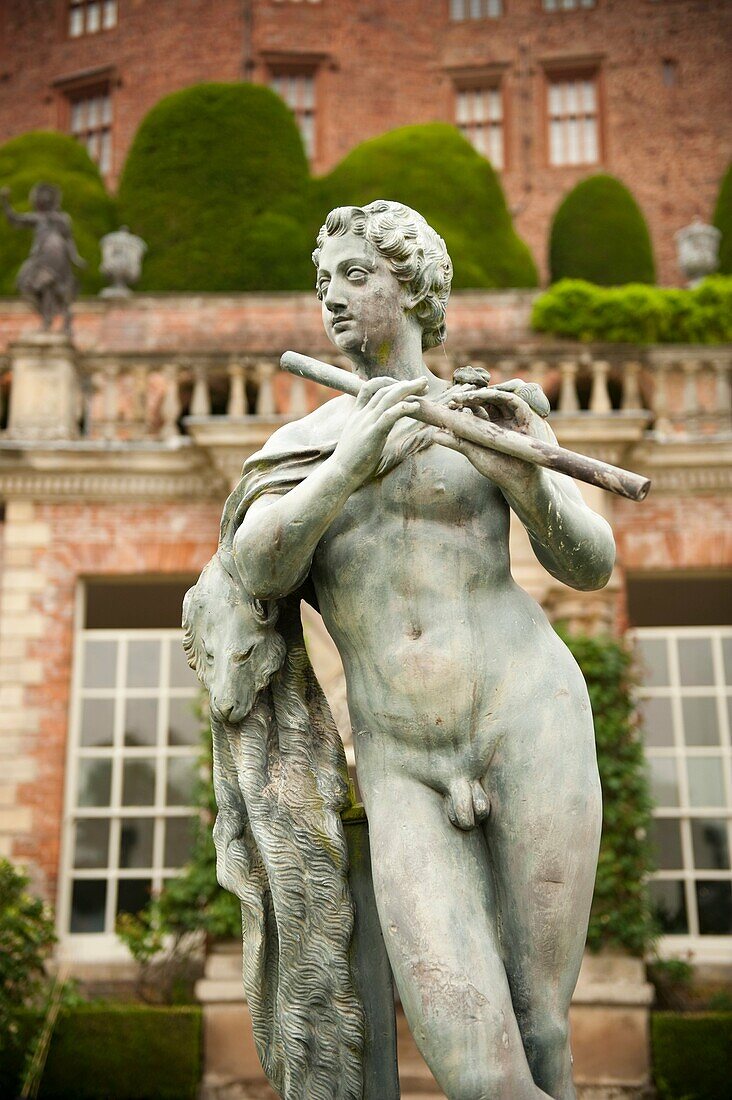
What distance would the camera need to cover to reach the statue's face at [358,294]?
8.93 ft

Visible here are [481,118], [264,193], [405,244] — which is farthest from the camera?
[481,118]

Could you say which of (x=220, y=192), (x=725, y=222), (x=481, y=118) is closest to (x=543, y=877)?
(x=220, y=192)

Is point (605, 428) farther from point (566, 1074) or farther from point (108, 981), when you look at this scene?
point (566, 1074)

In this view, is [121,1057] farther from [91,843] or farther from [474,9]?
[474,9]

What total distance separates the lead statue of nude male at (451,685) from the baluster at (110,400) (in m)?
9.41

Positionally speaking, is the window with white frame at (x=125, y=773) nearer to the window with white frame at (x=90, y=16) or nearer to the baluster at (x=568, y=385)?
the baluster at (x=568, y=385)

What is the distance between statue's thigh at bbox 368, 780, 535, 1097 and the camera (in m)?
2.31

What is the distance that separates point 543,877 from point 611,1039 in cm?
739

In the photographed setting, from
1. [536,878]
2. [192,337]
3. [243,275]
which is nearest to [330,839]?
[536,878]

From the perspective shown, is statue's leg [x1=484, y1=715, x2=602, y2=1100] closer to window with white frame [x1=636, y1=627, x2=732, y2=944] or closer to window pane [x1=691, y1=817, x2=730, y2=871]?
window with white frame [x1=636, y1=627, x2=732, y2=944]

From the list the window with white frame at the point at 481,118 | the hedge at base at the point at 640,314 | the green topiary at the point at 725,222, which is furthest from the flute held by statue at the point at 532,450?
the window with white frame at the point at 481,118

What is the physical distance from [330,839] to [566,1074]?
62 cm

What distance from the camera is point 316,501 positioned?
249 centimetres

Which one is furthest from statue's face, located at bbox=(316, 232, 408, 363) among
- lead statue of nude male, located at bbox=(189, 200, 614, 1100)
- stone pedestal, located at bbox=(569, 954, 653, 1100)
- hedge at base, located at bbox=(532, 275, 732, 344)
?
hedge at base, located at bbox=(532, 275, 732, 344)
